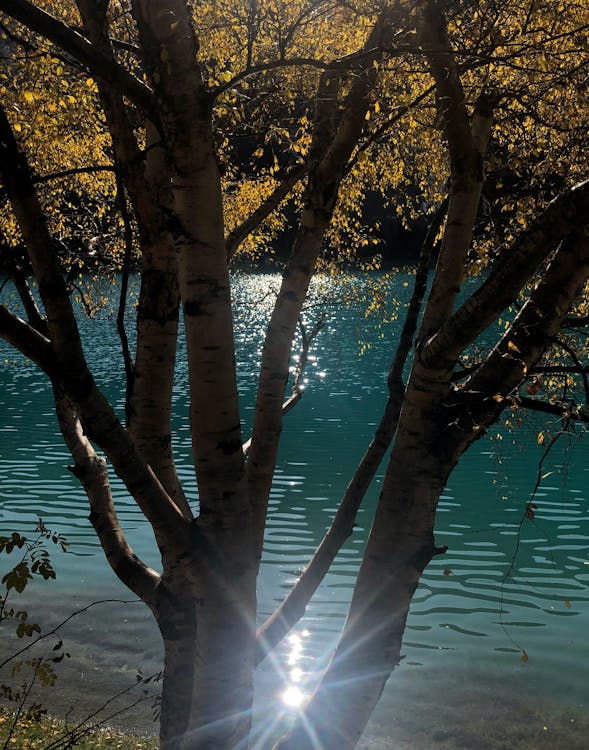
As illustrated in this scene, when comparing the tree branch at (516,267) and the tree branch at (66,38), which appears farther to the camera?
the tree branch at (516,267)

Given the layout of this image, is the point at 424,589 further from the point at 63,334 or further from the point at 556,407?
the point at 63,334

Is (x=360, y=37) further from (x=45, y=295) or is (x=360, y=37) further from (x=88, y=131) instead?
(x=45, y=295)

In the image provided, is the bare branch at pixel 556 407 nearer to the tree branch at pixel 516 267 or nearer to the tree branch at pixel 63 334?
the tree branch at pixel 516 267

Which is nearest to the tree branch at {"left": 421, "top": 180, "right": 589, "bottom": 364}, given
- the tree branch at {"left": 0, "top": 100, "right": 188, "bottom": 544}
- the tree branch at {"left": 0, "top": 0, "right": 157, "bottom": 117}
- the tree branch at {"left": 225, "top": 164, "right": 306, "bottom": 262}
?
the tree branch at {"left": 0, "top": 100, "right": 188, "bottom": 544}

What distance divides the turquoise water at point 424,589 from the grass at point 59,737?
1.10 m

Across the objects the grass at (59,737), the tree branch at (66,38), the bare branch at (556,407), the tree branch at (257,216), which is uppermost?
the tree branch at (66,38)

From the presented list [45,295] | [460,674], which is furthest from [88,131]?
[460,674]

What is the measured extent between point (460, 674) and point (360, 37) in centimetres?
1226

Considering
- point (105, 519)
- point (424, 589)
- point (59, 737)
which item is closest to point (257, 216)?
point (105, 519)

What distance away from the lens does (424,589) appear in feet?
64.1

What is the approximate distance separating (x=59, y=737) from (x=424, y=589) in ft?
35.2

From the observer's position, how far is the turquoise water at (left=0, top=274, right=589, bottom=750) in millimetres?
13594

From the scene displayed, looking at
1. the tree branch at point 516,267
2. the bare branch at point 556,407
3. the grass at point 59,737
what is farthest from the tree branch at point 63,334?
the grass at point 59,737

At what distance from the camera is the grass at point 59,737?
10742 millimetres
